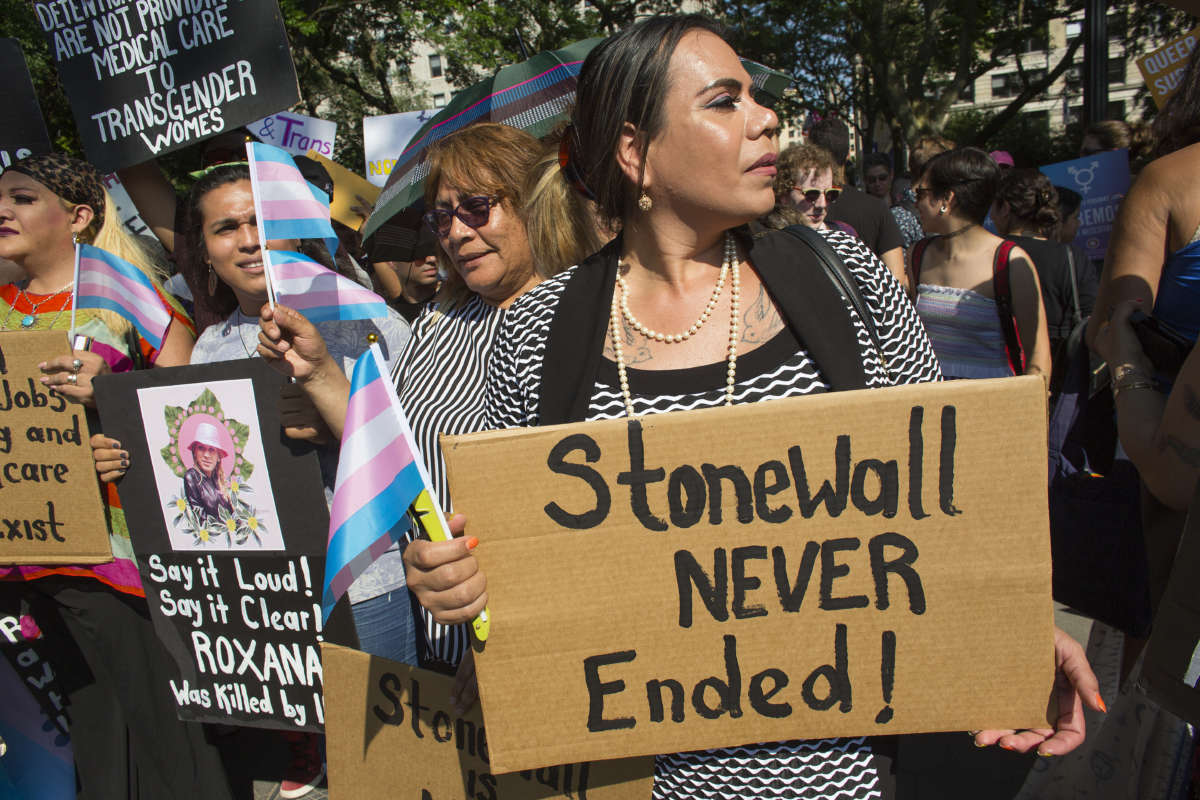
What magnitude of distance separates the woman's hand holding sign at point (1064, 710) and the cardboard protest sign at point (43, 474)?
2.57 meters

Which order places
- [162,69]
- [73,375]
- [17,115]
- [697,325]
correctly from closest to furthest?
[697,325]
[73,375]
[162,69]
[17,115]

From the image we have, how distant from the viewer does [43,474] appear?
2.66m

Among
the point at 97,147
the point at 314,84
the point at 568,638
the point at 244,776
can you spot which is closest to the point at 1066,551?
the point at 568,638

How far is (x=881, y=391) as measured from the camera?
50.7 inches

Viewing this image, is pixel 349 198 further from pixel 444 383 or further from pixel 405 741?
pixel 405 741

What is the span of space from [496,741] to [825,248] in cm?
107

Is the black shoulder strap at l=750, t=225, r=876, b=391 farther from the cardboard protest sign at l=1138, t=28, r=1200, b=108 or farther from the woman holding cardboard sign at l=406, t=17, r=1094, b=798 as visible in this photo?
the cardboard protest sign at l=1138, t=28, r=1200, b=108

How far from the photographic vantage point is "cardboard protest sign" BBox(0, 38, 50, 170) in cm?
357

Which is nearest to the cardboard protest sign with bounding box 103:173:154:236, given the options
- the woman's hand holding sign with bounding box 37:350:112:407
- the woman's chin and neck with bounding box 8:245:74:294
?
the woman's chin and neck with bounding box 8:245:74:294

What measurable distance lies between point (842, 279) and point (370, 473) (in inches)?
35.6

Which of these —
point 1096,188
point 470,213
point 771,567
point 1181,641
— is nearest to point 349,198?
point 470,213

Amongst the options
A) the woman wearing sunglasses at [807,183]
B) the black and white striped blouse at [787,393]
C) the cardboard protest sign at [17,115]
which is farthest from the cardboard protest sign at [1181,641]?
the cardboard protest sign at [17,115]

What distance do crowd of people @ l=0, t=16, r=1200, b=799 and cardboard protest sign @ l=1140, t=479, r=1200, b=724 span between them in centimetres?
10

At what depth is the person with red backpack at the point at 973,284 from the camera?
3.81 meters
